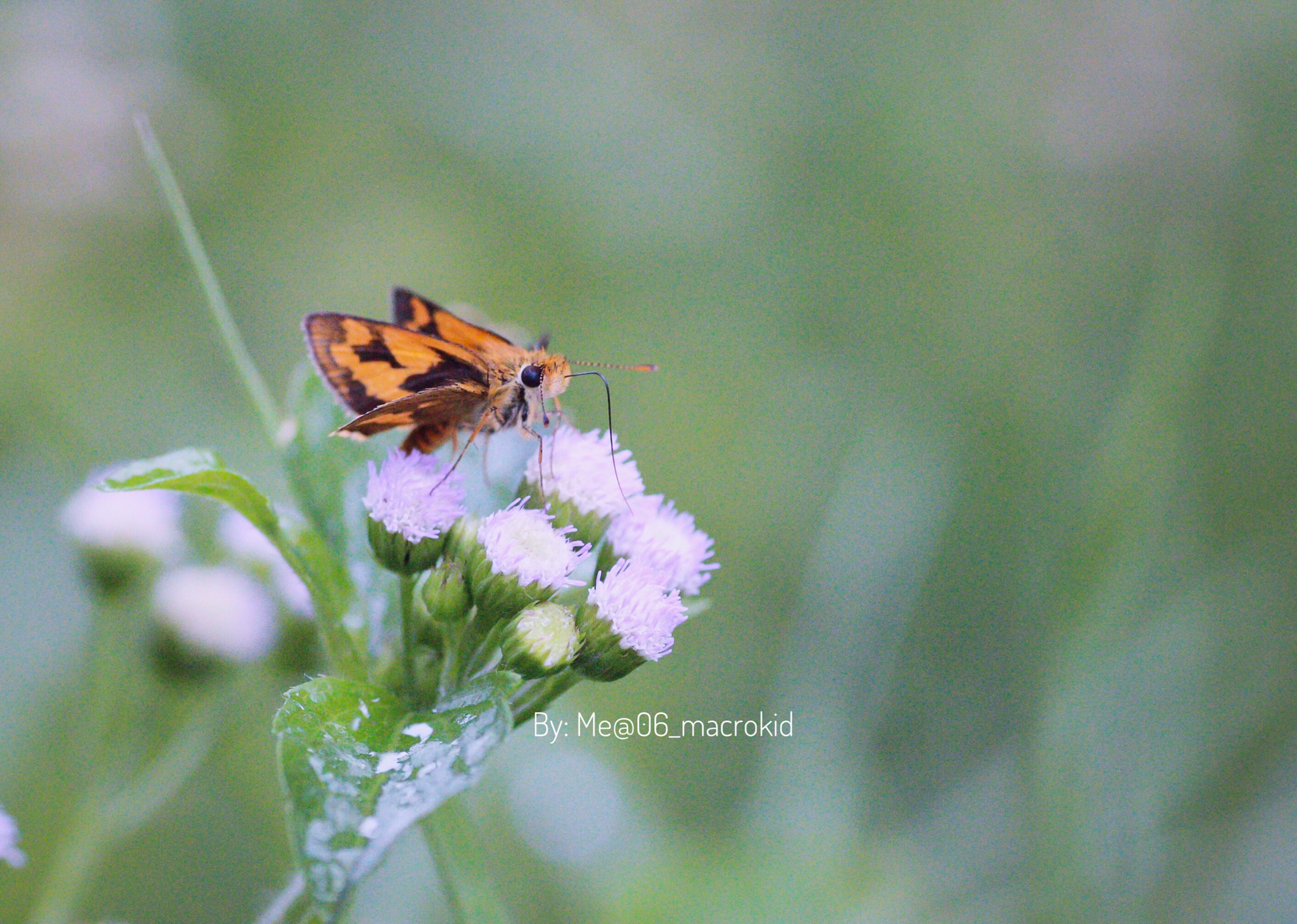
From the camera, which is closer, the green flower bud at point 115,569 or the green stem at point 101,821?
the green stem at point 101,821

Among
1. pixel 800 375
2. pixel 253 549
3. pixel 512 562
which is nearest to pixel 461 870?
pixel 512 562

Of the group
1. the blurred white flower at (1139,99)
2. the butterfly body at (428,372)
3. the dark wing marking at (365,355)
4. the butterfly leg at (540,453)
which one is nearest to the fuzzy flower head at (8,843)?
the butterfly body at (428,372)

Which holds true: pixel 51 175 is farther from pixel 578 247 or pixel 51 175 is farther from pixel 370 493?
pixel 370 493

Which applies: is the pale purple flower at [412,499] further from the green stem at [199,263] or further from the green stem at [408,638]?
the green stem at [199,263]

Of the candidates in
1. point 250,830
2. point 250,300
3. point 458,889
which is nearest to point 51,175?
point 250,300

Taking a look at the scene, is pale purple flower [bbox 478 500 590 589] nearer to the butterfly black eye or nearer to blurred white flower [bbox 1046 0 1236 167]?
the butterfly black eye

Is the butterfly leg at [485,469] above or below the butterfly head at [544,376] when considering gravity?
below

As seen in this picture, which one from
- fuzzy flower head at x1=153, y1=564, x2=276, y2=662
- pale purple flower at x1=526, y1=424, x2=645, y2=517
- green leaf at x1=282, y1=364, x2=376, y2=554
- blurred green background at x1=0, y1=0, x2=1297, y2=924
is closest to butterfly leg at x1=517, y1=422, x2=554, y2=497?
pale purple flower at x1=526, y1=424, x2=645, y2=517
